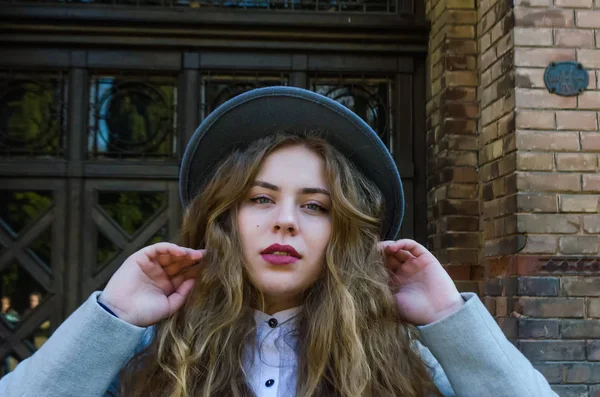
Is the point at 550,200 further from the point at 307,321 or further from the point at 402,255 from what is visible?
the point at 307,321

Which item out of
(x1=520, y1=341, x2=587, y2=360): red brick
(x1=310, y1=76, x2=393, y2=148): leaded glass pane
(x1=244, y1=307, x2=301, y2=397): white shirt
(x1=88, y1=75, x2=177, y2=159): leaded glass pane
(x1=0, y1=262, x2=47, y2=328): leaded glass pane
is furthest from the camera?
(x1=310, y1=76, x2=393, y2=148): leaded glass pane

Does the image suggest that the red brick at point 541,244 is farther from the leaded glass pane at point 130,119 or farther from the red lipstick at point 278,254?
the leaded glass pane at point 130,119

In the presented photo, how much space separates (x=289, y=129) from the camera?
1.48 metres

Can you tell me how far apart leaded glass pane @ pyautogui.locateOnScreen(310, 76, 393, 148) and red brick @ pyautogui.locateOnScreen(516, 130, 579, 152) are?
1006 mm

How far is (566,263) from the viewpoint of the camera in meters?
2.58

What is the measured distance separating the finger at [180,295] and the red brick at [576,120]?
6.38 feet

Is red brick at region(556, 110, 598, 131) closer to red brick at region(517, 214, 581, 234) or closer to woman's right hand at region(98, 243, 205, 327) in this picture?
red brick at region(517, 214, 581, 234)

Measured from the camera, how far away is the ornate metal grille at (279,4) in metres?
3.42

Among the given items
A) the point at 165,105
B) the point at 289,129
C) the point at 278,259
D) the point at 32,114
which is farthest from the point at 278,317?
the point at 32,114

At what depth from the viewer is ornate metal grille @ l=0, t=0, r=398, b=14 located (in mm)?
3424

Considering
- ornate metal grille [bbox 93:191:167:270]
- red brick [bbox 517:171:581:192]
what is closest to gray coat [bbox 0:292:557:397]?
red brick [bbox 517:171:581:192]

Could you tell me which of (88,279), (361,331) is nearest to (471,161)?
(361,331)

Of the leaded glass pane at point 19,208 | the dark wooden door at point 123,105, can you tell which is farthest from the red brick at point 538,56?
the leaded glass pane at point 19,208

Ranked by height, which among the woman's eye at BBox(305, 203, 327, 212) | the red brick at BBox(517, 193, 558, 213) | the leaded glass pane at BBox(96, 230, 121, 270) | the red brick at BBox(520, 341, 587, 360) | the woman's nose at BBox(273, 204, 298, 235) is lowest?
the red brick at BBox(520, 341, 587, 360)
